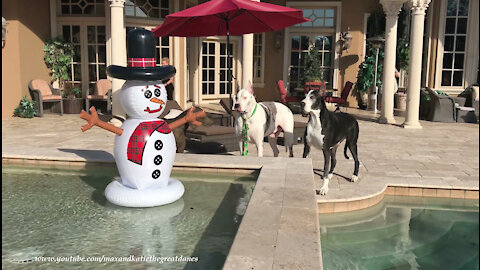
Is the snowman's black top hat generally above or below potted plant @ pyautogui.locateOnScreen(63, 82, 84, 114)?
above

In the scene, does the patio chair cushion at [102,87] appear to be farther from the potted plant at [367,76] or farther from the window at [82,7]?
the potted plant at [367,76]

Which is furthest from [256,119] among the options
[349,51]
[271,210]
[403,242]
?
[349,51]

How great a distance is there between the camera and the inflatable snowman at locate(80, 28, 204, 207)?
12.2 feet

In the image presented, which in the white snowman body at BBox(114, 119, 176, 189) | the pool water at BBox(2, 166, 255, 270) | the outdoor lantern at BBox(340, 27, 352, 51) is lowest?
the pool water at BBox(2, 166, 255, 270)

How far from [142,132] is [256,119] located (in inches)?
79.5

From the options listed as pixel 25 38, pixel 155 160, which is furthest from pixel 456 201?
pixel 25 38

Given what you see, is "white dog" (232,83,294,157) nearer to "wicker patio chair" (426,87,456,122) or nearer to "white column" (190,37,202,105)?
"wicker patio chair" (426,87,456,122)

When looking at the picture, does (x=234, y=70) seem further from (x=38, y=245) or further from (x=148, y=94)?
(x=38, y=245)

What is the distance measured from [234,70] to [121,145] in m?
11.5

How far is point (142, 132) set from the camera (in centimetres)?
371

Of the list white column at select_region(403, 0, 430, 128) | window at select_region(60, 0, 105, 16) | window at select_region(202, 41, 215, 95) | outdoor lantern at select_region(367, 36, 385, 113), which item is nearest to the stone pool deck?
white column at select_region(403, 0, 430, 128)

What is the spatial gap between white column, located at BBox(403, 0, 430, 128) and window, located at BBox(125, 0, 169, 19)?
20.2 feet

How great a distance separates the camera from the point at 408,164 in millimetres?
6453

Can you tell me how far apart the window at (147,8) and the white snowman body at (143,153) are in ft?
27.0
